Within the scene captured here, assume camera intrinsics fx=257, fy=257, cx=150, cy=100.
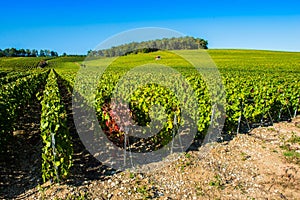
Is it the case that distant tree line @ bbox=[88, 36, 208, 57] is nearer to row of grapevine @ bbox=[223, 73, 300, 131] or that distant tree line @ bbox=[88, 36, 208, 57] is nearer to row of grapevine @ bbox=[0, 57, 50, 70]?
row of grapevine @ bbox=[223, 73, 300, 131]

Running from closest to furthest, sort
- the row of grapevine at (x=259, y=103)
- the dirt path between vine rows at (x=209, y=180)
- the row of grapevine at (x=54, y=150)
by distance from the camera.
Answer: the dirt path between vine rows at (x=209, y=180), the row of grapevine at (x=54, y=150), the row of grapevine at (x=259, y=103)

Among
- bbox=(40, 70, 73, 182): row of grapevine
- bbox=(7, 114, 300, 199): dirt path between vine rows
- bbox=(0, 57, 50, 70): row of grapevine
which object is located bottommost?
bbox=(7, 114, 300, 199): dirt path between vine rows

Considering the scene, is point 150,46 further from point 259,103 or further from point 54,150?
point 54,150

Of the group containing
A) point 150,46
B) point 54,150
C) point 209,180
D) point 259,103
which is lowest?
point 209,180

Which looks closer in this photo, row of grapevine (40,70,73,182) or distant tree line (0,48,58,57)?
row of grapevine (40,70,73,182)

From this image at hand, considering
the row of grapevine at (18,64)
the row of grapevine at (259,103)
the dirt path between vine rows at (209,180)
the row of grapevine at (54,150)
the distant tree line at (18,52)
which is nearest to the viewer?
the dirt path between vine rows at (209,180)

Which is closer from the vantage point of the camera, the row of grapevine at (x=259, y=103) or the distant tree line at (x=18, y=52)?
the row of grapevine at (x=259, y=103)

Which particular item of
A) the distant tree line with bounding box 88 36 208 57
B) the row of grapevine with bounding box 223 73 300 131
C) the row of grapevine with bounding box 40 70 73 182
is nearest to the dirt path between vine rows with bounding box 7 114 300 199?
the row of grapevine with bounding box 40 70 73 182

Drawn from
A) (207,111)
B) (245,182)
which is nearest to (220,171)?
(245,182)

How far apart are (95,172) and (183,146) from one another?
306cm

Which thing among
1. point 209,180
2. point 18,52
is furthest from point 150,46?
point 18,52

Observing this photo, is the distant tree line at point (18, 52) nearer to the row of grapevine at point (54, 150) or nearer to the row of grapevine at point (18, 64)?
the row of grapevine at point (18, 64)

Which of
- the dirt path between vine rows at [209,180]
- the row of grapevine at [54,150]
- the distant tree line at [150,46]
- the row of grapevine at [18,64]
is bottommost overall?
the dirt path between vine rows at [209,180]

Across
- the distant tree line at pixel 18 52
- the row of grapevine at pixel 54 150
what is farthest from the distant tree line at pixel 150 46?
the distant tree line at pixel 18 52
